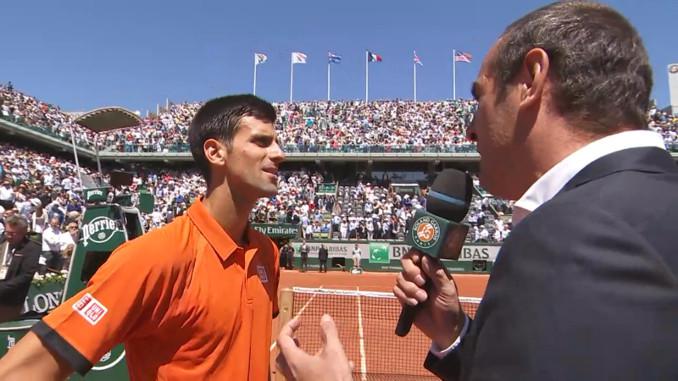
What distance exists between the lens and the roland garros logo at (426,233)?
1762 mm

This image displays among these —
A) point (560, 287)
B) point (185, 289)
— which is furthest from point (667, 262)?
point (185, 289)

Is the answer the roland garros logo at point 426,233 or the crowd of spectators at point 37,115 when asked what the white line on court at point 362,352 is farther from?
the crowd of spectators at point 37,115

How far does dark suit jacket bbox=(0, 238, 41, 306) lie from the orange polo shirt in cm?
460

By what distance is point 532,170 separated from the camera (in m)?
1.24

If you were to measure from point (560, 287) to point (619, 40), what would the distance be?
725 millimetres

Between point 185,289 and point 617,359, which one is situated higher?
point 617,359

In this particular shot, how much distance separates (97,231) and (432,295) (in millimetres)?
4816

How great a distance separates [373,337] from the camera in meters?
10.6

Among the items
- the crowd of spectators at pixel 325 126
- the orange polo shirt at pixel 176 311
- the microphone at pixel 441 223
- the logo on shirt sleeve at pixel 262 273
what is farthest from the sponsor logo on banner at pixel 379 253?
the microphone at pixel 441 223

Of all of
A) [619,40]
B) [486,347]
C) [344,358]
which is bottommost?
[344,358]

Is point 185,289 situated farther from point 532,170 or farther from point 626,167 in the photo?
point 626,167

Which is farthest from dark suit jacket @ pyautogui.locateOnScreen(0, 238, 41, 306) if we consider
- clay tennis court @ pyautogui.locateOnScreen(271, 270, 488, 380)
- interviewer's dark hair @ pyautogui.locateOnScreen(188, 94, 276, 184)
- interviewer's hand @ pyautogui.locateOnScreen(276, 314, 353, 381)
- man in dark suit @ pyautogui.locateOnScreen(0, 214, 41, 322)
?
interviewer's hand @ pyautogui.locateOnScreen(276, 314, 353, 381)

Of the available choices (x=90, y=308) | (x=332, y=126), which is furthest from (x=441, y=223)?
(x=332, y=126)

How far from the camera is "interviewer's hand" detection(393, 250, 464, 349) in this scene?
1.75 metres
